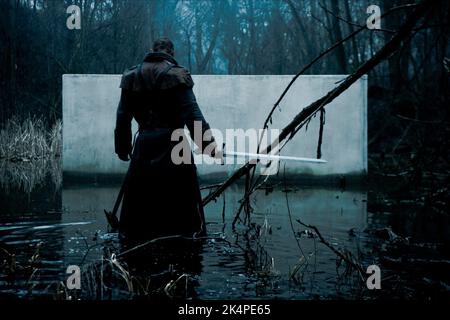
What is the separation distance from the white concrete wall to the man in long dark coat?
709 centimetres

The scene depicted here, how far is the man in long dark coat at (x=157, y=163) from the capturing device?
5.84 m

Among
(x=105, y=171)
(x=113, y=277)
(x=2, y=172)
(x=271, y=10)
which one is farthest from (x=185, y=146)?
(x=271, y=10)

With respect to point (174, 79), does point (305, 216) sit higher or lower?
lower

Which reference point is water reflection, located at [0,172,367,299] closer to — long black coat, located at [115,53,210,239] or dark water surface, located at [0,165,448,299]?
dark water surface, located at [0,165,448,299]

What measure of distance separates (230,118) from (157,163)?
7.32m

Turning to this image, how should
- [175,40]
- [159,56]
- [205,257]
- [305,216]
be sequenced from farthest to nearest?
[175,40], [305,216], [159,56], [205,257]

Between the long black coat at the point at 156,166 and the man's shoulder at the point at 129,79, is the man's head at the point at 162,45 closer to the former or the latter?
the long black coat at the point at 156,166

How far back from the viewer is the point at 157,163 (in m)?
5.91

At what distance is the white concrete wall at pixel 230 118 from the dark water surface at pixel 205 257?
3611 millimetres

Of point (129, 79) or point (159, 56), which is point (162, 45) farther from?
point (129, 79)

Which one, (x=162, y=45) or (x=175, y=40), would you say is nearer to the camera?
(x=162, y=45)

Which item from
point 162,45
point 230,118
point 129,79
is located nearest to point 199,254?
point 129,79

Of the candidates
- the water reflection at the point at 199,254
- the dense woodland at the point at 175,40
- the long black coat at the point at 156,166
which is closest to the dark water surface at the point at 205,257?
the water reflection at the point at 199,254

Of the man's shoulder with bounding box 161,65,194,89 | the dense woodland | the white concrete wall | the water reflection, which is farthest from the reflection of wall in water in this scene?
the dense woodland
